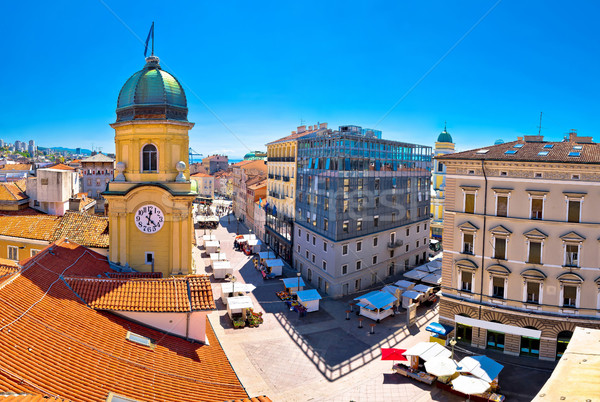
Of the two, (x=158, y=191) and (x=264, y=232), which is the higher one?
(x=158, y=191)

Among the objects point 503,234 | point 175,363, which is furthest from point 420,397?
point 175,363

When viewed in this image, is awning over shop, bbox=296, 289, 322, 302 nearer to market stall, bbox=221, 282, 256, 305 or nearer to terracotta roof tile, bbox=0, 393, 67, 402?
market stall, bbox=221, 282, 256, 305

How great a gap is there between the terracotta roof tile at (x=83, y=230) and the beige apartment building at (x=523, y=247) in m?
27.6

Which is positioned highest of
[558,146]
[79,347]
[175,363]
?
[558,146]

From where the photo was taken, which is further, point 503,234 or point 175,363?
point 503,234

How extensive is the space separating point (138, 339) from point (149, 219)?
11894mm

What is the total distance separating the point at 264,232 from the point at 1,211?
1441 inches

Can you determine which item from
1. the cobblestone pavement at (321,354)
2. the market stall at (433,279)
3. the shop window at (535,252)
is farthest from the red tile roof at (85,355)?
the market stall at (433,279)

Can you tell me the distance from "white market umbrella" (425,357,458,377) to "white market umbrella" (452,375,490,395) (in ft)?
2.04

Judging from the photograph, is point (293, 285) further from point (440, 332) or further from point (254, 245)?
point (254, 245)

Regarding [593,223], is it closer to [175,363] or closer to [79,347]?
[175,363]

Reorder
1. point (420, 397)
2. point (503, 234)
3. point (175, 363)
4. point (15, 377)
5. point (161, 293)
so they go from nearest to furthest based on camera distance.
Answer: point (15, 377)
point (175, 363)
point (161, 293)
point (420, 397)
point (503, 234)

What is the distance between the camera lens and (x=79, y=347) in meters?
12.7

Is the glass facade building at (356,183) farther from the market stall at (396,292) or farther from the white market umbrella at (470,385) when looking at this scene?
the white market umbrella at (470,385)
